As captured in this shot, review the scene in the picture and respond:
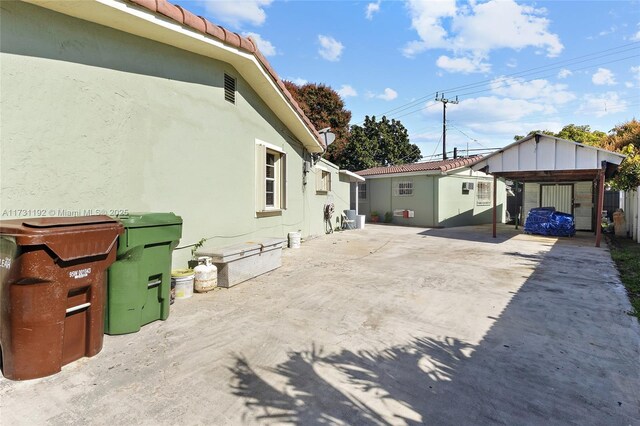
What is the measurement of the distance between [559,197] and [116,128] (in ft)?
59.4

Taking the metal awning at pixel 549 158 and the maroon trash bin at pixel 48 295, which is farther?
the metal awning at pixel 549 158

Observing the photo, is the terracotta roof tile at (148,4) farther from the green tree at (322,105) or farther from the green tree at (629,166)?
the green tree at (322,105)

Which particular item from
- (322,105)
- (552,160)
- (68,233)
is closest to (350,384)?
(68,233)

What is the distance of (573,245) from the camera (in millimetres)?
10266

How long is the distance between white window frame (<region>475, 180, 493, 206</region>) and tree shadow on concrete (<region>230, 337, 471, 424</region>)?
17.5m

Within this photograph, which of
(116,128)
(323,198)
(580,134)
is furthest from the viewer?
(580,134)

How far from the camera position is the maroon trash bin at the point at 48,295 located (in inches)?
101

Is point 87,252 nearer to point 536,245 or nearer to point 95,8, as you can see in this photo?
point 95,8

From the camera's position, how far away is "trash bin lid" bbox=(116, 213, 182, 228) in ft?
11.4

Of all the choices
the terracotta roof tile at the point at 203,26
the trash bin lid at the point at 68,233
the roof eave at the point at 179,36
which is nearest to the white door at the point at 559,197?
the roof eave at the point at 179,36

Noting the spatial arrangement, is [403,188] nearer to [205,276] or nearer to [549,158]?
[549,158]

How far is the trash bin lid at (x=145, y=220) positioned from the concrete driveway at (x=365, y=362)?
1172 millimetres

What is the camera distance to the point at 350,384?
2.66 m

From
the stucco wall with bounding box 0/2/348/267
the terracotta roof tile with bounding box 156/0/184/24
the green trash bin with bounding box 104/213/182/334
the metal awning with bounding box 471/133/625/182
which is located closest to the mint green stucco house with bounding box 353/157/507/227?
the metal awning with bounding box 471/133/625/182
